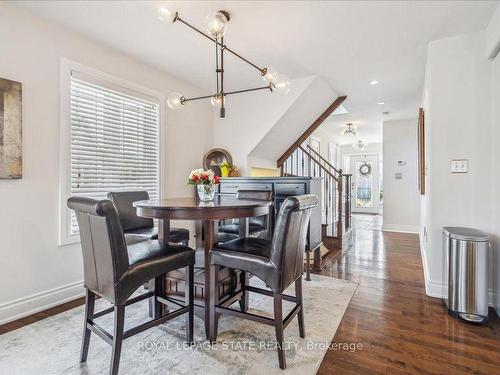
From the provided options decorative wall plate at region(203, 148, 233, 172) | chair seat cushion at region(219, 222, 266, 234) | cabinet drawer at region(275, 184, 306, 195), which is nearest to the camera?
chair seat cushion at region(219, 222, 266, 234)

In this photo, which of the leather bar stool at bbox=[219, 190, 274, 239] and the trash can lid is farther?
the leather bar stool at bbox=[219, 190, 274, 239]

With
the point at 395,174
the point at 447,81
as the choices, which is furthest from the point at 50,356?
the point at 395,174

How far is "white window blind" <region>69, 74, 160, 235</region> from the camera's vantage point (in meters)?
2.71

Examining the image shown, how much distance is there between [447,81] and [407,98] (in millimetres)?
2159

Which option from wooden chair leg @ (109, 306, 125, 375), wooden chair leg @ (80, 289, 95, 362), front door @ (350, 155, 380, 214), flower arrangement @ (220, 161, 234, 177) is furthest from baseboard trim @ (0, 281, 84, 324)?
front door @ (350, 155, 380, 214)

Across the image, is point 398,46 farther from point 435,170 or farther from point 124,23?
point 124,23

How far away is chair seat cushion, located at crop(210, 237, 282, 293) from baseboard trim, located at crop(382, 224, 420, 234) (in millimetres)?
5230

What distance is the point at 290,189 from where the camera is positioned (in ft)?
11.0

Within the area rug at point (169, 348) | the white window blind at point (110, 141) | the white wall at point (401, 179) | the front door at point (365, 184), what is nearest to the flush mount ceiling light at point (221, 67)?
the white window blind at point (110, 141)

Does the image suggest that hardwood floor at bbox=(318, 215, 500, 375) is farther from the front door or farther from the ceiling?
the front door

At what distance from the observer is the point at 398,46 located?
2.87 metres

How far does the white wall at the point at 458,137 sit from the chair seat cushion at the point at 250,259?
1.90 m

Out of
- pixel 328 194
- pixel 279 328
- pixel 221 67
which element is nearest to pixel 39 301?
pixel 279 328

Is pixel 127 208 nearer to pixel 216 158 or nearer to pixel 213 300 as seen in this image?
pixel 213 300
